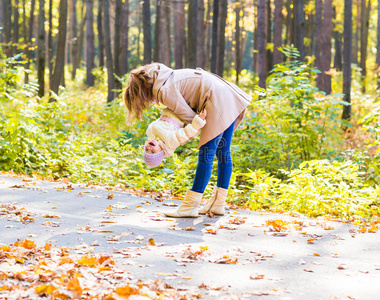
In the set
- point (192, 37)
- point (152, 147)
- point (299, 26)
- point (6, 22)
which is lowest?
point (152, 147)

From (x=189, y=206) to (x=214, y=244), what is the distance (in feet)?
3.41

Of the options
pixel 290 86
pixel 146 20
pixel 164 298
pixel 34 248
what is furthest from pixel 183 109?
pixel 146 20

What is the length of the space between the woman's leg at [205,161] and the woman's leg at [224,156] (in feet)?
0.56

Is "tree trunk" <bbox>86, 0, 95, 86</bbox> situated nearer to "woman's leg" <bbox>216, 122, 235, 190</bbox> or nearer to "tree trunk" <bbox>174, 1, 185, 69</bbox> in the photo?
"tree trunk" <bbox>174, 1, 185, 69</bbox>

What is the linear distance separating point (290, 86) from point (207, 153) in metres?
4.43

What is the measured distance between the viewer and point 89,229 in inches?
178

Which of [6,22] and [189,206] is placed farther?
[6,22]

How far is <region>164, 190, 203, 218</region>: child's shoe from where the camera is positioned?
202 inches

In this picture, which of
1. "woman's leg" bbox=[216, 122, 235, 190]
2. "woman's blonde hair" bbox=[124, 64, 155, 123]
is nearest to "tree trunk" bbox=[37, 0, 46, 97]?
"woman's blonde hair" bbox=[124, 64, 155, 123]

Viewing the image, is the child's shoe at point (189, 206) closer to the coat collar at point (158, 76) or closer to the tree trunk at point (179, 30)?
the coat collar at point (158, 76)

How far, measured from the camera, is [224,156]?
17.1 feet

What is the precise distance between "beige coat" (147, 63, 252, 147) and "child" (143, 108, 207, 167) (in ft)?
0.48

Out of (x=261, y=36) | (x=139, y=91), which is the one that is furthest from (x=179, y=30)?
(x=139, y=91)

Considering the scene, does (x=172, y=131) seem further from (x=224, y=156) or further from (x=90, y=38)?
(x=90, y=38)
